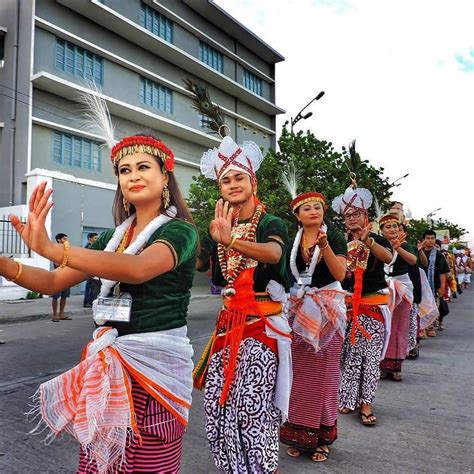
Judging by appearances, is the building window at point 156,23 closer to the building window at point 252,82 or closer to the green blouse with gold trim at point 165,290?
the building window at point 252,82

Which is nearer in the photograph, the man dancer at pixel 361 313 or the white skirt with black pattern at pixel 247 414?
the white skirt with black pattern at pixel 247 414

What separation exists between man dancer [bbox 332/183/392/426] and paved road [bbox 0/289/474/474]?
0.26 m

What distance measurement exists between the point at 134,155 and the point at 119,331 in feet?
2.38

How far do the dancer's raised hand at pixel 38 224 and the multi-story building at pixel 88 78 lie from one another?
12094 mm

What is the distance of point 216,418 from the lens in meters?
2.61

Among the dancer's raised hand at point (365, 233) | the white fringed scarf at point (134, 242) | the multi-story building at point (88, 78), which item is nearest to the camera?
the white fringed scarf at point (134, 242)

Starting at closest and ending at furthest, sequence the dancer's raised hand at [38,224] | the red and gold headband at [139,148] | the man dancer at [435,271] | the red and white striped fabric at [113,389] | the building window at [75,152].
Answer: the dancer's raised hand at [38,224], the red and white striped fabric at [113,389], the red and gold headband at [139,148], the man dancer at [435,271], the building window at [75,152]

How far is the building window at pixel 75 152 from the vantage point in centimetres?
1919

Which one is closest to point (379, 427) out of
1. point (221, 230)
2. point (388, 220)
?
point (388, 220)

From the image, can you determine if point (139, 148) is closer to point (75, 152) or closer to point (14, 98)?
point (75, 152)

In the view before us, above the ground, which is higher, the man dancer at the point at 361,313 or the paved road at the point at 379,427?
the man dancer at the point at 361,313

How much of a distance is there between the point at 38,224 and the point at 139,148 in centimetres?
61

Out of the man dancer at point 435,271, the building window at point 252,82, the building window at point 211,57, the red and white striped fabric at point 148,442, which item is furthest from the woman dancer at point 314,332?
the building window at point 252,82

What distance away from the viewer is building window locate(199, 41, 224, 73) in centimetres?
2861
